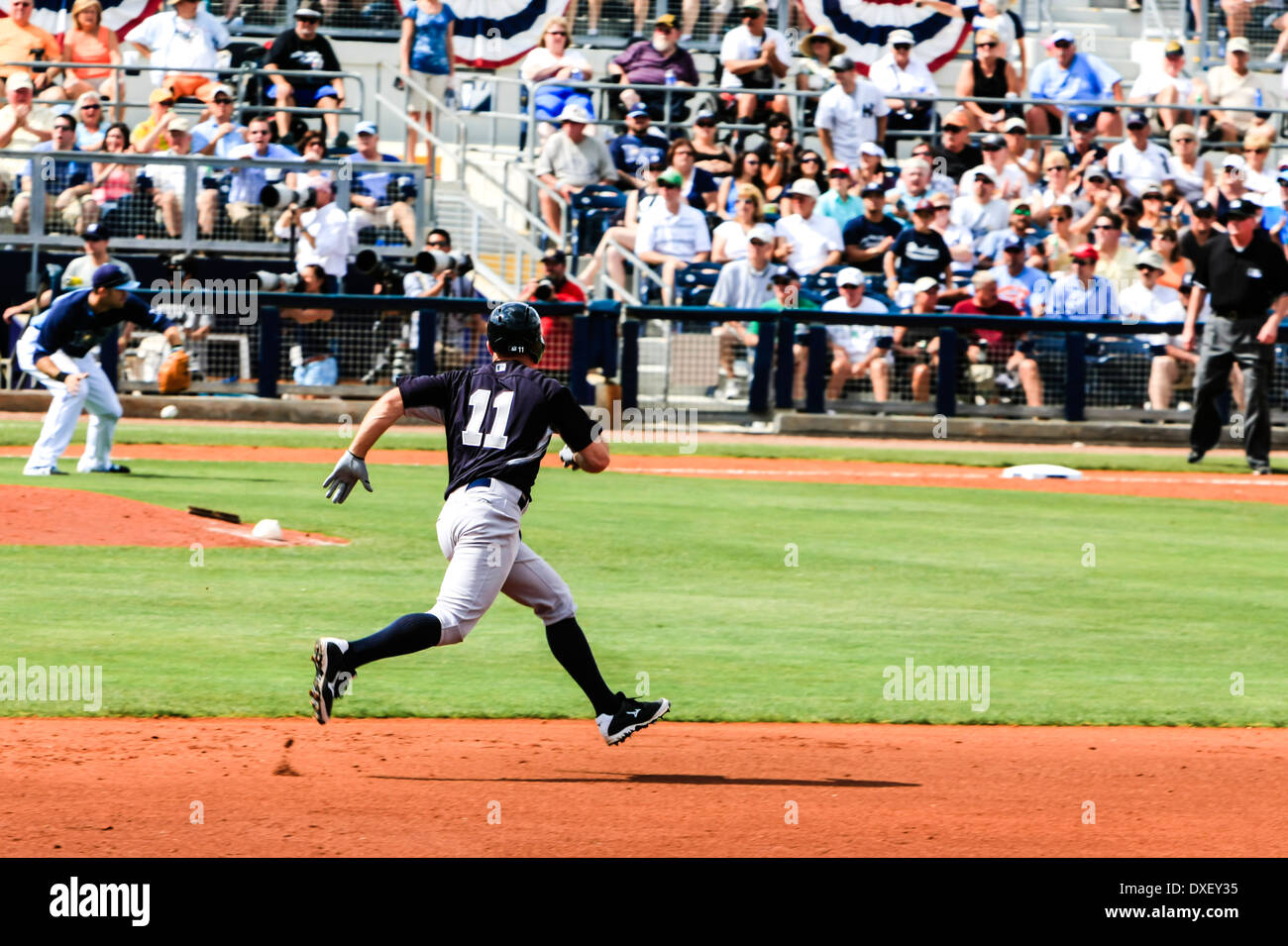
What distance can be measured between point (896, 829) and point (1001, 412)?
1502 centimetres

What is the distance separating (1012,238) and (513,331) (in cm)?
1572

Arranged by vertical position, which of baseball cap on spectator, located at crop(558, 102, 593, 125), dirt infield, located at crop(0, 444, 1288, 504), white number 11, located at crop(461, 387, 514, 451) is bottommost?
dirt infield, located at crop(0, 444, 1288, 504)

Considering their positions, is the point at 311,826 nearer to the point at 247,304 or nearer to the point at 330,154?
the point at 247,304

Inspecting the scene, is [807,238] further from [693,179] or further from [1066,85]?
[1066,85]

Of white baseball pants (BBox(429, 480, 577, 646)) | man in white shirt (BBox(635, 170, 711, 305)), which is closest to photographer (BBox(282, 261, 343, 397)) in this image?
man in white shirt (BBox(635, 170, 711, 305))

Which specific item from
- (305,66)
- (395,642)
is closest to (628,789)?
(395,642)

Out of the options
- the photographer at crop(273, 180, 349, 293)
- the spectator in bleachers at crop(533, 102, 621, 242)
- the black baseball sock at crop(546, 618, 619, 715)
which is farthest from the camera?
the spectator in bleachers at crop(533, 102, 621, 242)

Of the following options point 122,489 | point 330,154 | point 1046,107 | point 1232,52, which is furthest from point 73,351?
point 1232,52

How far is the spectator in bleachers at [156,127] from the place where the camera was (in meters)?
21.9

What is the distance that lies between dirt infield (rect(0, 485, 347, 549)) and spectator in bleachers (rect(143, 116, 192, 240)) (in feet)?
27.2

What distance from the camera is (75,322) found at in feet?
48.5

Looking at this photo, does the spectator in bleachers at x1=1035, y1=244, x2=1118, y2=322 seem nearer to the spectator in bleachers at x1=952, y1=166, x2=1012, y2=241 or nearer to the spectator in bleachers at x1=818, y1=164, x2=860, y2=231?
the spectator in bleachers at x1=952, y1=166, x2=1012, y2=241

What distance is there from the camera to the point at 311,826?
6.10 m

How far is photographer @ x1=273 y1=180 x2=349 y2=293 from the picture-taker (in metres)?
20.9
